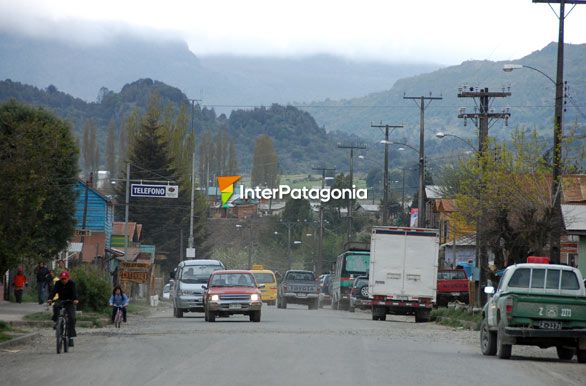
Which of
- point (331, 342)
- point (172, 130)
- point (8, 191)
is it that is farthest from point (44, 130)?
point (172, 130)

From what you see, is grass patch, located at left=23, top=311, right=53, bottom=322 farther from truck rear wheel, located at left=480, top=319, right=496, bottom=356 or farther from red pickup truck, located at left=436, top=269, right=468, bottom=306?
red pickup truck, located at left=436, top=269, right=468, bottom=306

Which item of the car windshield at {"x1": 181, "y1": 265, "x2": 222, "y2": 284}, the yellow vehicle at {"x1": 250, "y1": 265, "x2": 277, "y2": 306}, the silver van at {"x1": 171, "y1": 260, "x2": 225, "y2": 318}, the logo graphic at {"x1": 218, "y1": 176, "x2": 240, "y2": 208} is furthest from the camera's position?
the logo graphic at {"x1": 218, "y1": 176, "x2": 240, "y2": 208}

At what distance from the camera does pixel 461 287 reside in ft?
193

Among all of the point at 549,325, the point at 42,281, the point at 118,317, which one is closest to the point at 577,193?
the point at 42,281

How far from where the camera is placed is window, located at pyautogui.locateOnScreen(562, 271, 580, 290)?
23.7 m

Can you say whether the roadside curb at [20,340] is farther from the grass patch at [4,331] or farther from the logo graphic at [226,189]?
the logo graphic at [226,189]

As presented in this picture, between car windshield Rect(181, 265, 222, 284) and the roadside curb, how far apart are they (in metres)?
15.9

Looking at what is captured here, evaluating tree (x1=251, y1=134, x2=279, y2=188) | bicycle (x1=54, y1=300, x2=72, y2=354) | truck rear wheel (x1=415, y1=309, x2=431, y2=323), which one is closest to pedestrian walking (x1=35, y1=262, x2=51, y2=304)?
truck rear wheel (x1=415, y1=309, x2=431, y2=323)

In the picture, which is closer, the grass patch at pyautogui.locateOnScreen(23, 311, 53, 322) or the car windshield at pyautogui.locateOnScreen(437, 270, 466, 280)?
the grass patch at pyautogui.locateOnScreen(23, 311, 53, 322)

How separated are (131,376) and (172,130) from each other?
8510 centimetres

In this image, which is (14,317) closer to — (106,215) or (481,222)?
(481,222)

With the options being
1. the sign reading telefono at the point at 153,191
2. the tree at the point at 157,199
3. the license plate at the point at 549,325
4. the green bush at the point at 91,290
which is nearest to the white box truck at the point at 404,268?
the green bush at the point at 91,290

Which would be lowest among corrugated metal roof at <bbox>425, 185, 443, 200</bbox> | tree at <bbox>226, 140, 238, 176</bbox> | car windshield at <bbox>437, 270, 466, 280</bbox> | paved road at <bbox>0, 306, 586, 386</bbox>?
paved road at <bbox>0, 306, 586, 386</bbox>

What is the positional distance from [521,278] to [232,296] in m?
15.9
